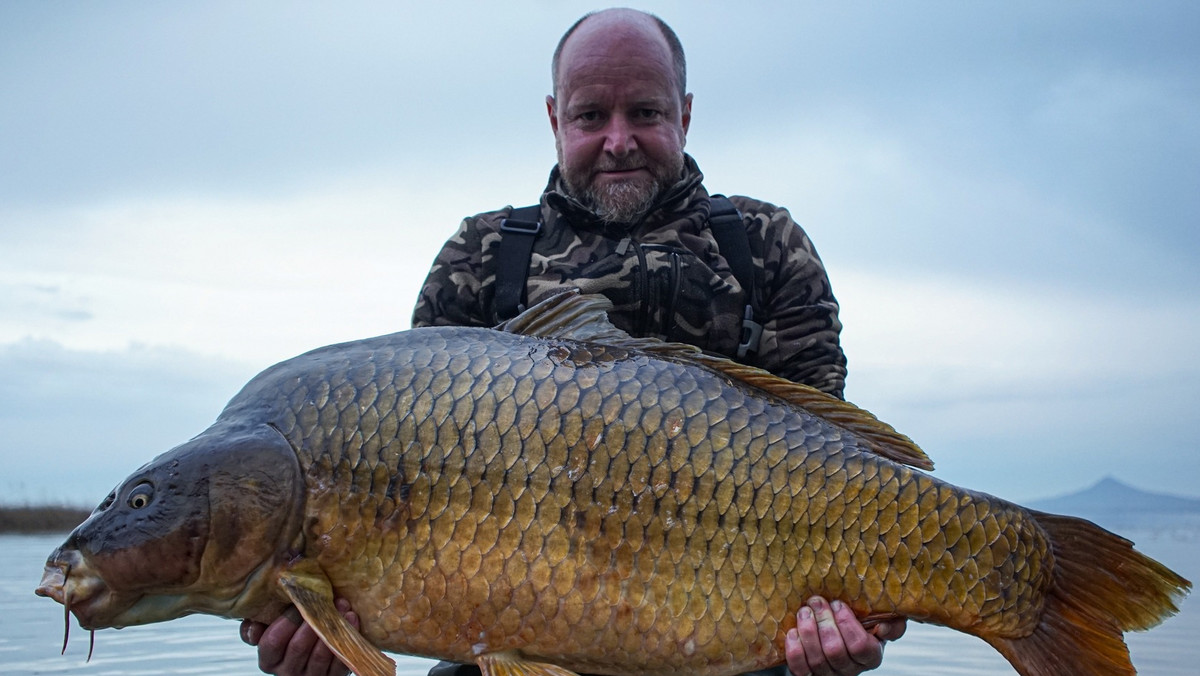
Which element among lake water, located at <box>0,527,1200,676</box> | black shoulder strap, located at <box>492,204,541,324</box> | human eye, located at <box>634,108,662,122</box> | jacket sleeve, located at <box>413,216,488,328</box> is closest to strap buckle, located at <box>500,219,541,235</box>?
black shoulder strap, located at <box>492,204,541,324</box>

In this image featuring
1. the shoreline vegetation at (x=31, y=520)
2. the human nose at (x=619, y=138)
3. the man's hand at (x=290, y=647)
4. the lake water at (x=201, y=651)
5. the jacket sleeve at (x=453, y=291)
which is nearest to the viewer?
the man's hand at (x=290, y=647)

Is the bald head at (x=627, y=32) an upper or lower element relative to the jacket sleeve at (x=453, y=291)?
upper

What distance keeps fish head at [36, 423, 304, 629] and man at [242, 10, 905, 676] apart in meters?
1.20

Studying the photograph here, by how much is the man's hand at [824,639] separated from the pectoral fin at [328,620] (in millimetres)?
1197

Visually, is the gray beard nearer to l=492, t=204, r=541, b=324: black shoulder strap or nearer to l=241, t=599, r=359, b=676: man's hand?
l=492, t=204, r=541, b=324: black shoulder strap

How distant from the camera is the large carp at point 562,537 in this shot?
2938 millimetres

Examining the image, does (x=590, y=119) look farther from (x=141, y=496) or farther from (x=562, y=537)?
(x=141, y=496)

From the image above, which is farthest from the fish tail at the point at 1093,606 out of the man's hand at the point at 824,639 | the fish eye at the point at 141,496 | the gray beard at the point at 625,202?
the fish eye at the point at 141,496

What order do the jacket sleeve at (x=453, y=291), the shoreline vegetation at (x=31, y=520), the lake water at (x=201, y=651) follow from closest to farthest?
the jacket sleeve at (x=453, y=291) → the lake water at (x=201, y=651) → the shoreline vegetation at (x=31, y=520)

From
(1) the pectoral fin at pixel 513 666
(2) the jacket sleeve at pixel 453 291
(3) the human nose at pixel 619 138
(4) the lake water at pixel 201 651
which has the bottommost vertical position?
(4) the lake water at pixel 201 651

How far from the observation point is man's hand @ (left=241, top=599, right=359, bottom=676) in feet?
10.1

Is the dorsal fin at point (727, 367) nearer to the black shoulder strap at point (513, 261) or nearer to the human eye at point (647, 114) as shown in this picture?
the black shoulder strap at point (513, 261)

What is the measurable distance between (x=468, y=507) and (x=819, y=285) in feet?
6.68

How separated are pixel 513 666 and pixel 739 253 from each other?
1989 mm
